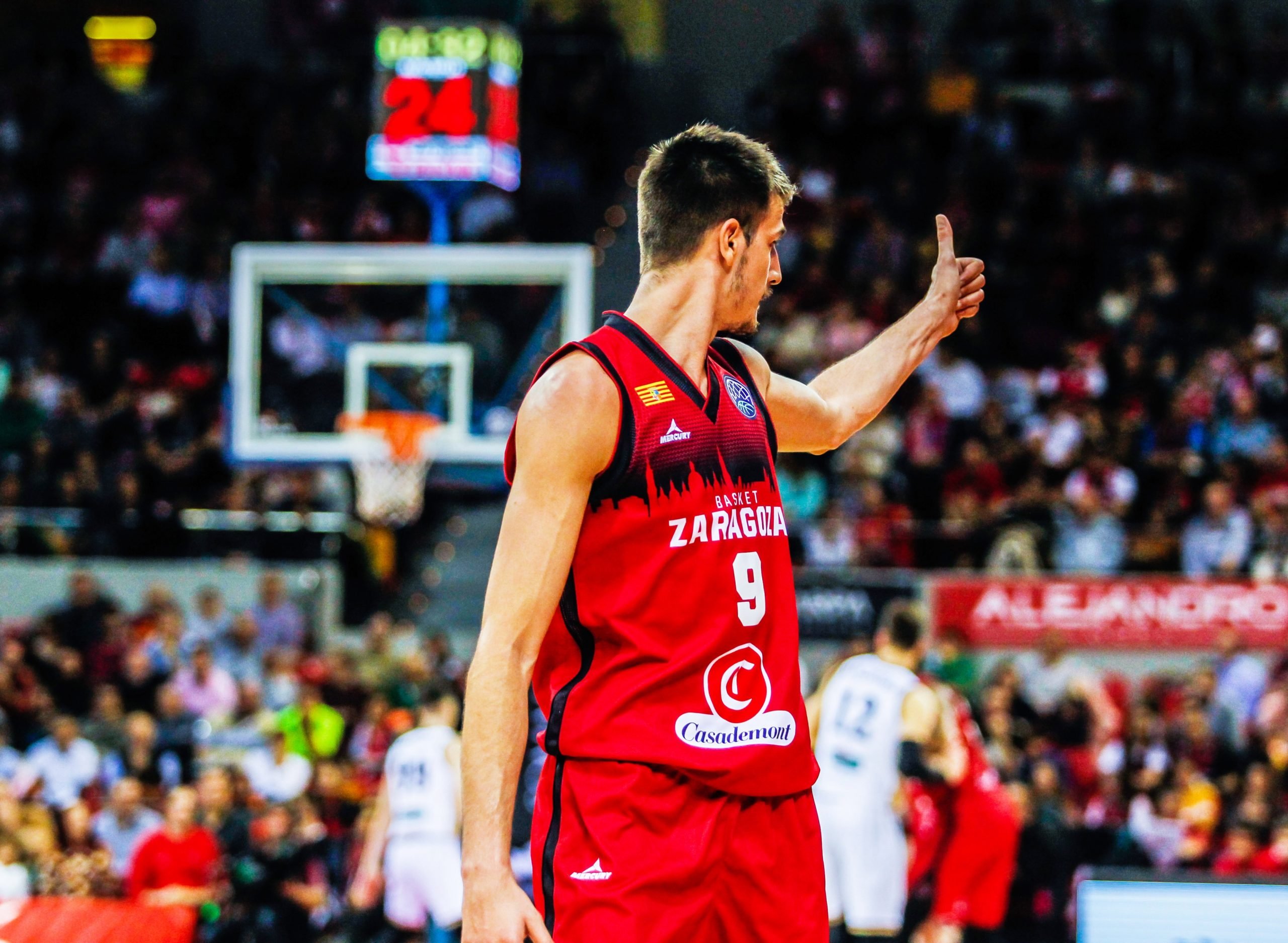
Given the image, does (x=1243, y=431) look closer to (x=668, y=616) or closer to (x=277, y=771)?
(x=277, y=771)

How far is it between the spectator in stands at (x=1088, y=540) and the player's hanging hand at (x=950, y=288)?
9.98m

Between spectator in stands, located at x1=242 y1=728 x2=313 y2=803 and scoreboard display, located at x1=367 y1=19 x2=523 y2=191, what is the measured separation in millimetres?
6457

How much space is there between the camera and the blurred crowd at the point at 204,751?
10.4m

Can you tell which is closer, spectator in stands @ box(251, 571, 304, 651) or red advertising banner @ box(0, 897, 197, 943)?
red advertising banner @ box(0, 897, 197, 943)

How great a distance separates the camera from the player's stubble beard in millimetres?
3148

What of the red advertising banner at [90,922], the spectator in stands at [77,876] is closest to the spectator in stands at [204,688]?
the spectator in stands at [77,876]

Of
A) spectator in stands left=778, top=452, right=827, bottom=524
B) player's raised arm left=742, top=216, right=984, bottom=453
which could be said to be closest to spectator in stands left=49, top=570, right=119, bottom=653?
spectator in stands left=778, top=452, right=827, bottom=524

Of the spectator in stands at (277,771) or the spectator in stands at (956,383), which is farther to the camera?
the spectator in stands at (956,383)

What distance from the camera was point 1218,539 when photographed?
13219 mm

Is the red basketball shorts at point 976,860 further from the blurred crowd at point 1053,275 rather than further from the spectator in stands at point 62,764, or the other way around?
the spectator in stands at point 62,764

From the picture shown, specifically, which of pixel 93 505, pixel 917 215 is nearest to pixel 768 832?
pixel 93 505

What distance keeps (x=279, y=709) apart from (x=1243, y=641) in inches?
293

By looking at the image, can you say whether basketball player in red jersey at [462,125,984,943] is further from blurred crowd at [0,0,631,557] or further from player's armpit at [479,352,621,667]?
blurred crowd at [0,0,631,557]

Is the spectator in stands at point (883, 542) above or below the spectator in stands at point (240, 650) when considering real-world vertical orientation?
above
